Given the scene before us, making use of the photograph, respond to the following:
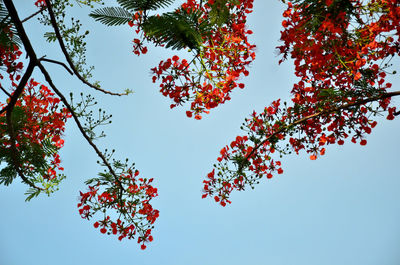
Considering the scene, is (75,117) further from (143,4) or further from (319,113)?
(319,113)

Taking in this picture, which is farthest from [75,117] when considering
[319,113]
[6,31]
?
[319,113]

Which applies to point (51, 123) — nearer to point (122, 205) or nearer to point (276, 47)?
point (122, 205)

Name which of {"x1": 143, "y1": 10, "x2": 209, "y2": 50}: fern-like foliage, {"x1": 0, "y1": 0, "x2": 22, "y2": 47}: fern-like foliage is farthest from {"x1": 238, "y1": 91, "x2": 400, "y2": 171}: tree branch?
{"x1": 0, "y1": 0, "x2": 22, "y2": 47}: fern-like foliage

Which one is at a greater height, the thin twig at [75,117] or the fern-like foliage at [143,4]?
the fern-like foliage at [143,4]

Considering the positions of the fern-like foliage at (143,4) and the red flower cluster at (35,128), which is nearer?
the fern-like foliage at (143,4)

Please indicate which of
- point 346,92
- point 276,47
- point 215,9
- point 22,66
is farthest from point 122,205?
point 346,92

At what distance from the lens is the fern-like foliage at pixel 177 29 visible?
6.46 ft

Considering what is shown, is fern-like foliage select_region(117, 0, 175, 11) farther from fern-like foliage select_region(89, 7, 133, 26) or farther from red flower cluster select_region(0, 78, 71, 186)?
red flower cluster select_region(0, 78, 71, 186)

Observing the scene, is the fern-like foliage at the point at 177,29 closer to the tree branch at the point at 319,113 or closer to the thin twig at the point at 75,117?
the thin twig at the point at 75,117

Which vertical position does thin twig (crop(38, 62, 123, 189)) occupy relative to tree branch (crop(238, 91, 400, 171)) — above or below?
below

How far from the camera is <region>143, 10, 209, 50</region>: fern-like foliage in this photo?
77.5 inches

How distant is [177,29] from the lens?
2000 millimetres

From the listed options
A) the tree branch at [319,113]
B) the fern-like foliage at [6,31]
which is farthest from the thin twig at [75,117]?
the tree branch at [319,113]

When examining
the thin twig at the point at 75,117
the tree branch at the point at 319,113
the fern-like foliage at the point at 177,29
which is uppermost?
the tree branch at the point at 319,113
